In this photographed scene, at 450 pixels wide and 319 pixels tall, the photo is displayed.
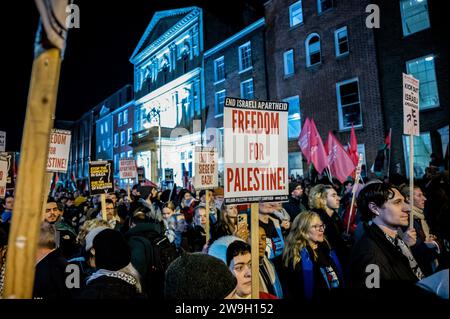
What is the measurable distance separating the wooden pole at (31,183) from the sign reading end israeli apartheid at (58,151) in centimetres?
395

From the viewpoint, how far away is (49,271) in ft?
9.62

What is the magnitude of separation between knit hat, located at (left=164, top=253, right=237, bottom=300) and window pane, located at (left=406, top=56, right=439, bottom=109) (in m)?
15.3

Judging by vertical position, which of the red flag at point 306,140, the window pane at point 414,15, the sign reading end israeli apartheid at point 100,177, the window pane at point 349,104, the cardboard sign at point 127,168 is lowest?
the sign reading end israeli apartheid at point 100,177

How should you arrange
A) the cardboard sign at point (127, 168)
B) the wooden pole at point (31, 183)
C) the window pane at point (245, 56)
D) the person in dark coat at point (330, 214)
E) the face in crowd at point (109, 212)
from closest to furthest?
the wooden pole at point (31, 183)
the person in dark coat at point (330, 214)
the face in crowd at point (109, 212)
the cardboard sign at point (127, 168)
the window pane at point (245, 56)

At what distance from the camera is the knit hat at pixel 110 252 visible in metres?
2.37

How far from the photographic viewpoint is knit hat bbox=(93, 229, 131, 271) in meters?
2.37

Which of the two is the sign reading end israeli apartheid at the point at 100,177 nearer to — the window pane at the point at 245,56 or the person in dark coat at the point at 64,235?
the person in dark coat at the point at 64,235

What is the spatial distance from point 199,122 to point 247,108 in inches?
1041

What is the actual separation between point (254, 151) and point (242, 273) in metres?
1.12

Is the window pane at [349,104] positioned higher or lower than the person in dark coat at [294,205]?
higher

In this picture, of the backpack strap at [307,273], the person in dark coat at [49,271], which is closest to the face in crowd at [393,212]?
the backpack strap at [307,273]

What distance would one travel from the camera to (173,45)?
114 ft

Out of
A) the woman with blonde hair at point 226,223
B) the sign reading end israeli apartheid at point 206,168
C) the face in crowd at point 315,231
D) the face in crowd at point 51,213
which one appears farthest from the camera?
the sign reading end israeli apartheid at point 206,168
